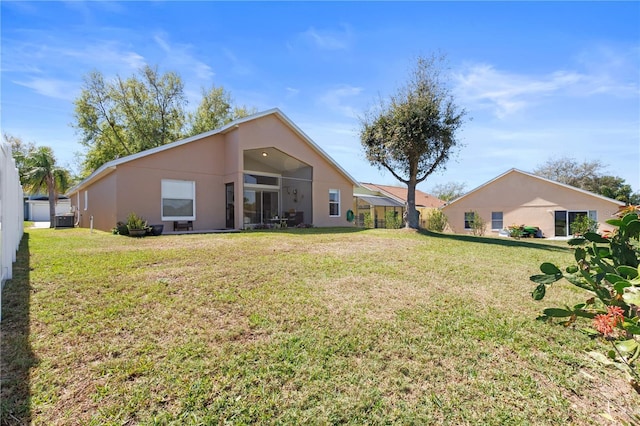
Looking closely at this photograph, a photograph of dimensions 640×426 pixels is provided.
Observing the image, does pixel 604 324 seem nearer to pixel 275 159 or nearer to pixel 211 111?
pixel 275 159

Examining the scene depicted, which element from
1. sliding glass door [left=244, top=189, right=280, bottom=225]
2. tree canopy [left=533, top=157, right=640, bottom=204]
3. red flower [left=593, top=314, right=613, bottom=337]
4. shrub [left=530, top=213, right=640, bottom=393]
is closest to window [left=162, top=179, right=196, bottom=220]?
sliding glass door [left=244, top=189, right=280, bottom=225]

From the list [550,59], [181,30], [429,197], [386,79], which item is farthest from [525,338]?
[429,197]

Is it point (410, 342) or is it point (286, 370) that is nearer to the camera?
point (286, 370)

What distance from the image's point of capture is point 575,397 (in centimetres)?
258

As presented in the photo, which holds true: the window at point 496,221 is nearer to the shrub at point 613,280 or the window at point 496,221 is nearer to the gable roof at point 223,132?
the gable roof at point 223,132

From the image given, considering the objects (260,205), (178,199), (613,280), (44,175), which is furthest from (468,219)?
(44,175)

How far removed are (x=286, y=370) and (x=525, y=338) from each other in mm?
2869

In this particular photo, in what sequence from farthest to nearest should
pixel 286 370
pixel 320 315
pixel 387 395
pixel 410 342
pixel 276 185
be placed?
pixel 276 185 < pixel 320 315 < pixel 410 342 < pixel 286 370 < pixel 387 395

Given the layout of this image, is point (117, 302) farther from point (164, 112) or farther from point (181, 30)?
point (164, 112)

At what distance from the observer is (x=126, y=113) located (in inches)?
1067

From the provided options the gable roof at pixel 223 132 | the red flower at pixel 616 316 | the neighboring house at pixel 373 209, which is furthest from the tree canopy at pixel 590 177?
the red flower at pixel 616 316

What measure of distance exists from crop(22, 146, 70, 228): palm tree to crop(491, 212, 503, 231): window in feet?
116

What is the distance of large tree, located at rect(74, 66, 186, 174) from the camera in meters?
26.2

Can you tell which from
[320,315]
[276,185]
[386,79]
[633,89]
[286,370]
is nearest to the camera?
[286,370]
